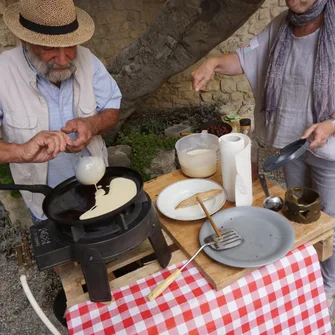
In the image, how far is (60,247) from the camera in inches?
43.9

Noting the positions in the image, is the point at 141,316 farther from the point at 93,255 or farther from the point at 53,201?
the point at 53,201

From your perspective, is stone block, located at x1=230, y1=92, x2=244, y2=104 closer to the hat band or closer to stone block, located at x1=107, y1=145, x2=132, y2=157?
stone block, located at x1=107, y1=145, x2=132, y2=157

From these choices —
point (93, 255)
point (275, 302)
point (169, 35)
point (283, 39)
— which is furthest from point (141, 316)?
point (169, 35)

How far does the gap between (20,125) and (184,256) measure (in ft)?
3.63

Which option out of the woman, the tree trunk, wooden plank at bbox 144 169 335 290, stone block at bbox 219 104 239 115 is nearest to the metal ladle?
wooden plank at bbox 144 169 335 290

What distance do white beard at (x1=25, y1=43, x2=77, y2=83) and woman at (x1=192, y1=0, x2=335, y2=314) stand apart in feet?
2.16

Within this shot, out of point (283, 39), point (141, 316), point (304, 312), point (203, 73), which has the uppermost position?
point (283, 39)

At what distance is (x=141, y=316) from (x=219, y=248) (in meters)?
0.36

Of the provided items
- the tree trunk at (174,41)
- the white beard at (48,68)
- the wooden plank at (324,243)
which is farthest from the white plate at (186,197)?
the tree trunk at (174,41)

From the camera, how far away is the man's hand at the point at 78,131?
165 cm

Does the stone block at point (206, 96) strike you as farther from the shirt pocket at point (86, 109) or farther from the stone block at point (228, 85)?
the shirt pocket at point (86, 109)

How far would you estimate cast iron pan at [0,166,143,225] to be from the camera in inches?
44.3

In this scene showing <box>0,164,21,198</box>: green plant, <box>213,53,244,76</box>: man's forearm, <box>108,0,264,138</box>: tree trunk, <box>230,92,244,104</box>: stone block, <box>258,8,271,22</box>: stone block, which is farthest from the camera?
<box>230,92,244,104</box>: stone block

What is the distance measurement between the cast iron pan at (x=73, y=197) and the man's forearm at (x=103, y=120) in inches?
17.9
